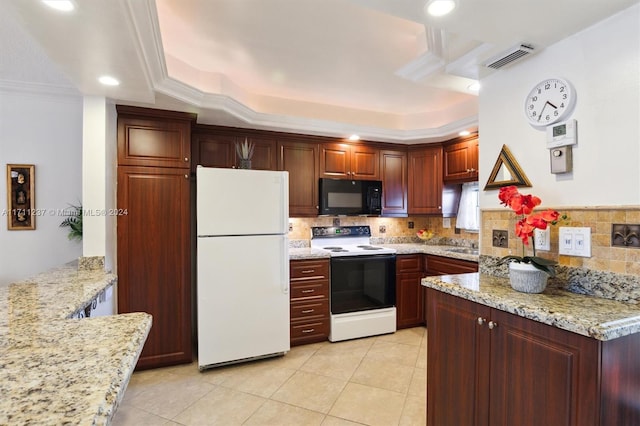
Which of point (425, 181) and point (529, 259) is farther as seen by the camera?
point (425, 181)

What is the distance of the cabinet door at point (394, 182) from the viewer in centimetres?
388

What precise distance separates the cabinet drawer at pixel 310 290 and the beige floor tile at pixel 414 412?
1232 mm

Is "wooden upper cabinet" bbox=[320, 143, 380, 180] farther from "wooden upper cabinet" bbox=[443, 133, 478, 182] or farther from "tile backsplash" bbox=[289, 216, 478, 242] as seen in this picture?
"wooden upper cabinet" bbox=[443, 133, 478, 182]

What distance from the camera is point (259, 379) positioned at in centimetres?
253

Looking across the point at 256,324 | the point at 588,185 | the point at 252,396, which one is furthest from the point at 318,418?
the point at 588,185

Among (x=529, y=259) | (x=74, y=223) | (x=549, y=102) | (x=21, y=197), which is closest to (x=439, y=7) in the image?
(x=549, y=102)

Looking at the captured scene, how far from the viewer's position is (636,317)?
3.52 ft

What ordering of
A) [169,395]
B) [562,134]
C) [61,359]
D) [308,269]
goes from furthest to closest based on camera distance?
[308,269], [169,395], [562,134], [61,359]

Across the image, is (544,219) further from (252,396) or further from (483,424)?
(252,396)

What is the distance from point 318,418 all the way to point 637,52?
8.14 ft

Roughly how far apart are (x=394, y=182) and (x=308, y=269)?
1.62 metres

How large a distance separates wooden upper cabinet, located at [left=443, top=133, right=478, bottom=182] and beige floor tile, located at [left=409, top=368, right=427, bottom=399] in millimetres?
2079

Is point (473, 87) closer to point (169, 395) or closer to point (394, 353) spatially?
point (394, 353)

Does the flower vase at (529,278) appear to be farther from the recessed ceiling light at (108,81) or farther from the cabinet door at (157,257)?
the recessed ceiling light at (108,81)
